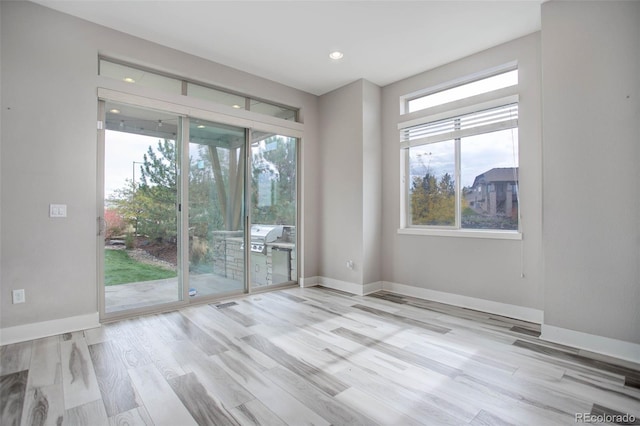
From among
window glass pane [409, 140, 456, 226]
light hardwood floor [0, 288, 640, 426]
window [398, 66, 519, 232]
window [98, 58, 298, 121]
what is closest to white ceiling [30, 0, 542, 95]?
window [98, 58, 298, 121]

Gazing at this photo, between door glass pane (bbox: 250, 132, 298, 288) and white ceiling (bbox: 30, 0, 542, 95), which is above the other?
white ceiling (bbox: 30, 0, 542, 95)

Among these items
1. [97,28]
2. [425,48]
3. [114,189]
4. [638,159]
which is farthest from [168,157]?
[638,159]

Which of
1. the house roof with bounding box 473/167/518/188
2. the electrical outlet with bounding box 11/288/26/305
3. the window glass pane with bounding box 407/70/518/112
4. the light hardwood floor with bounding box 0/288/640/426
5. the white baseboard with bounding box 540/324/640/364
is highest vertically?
the window glass pane with bounding box 407/70/518/112

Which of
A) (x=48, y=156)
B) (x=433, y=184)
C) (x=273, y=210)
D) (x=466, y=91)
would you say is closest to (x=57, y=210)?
(x=48, y=156)

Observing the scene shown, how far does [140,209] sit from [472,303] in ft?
13.0

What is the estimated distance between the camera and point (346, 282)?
15.1 feet

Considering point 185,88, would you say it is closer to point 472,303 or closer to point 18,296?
point 18,296

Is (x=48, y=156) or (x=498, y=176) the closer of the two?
(x=48, y=156)

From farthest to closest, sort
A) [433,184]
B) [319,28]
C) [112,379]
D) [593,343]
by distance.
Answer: [433,184], [319,28], [593,343], [112,379]

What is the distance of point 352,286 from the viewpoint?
451cm

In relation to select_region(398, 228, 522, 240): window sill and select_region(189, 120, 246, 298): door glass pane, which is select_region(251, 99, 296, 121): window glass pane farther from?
select_region(398, 228, 522, 240): window sill

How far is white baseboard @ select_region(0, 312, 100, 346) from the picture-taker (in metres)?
2.68

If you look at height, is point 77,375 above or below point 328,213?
below

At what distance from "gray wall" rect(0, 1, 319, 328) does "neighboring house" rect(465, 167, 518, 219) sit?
4.16m
